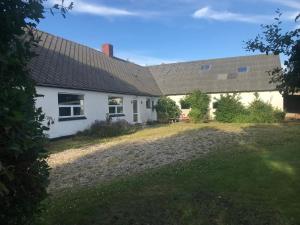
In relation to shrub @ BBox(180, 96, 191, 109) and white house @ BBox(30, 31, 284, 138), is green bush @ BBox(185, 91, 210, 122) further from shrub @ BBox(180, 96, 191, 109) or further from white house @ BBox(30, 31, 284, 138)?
white house @ BBox(30, 31, 284, 138)

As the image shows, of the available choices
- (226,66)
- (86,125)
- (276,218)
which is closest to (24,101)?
(276,218)

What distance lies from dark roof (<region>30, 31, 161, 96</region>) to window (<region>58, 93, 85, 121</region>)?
0.66 meters

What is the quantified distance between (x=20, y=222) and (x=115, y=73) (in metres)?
26.8

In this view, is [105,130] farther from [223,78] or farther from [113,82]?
[223,78]

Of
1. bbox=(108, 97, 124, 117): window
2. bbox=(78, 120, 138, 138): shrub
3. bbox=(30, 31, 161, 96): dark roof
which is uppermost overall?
A: bbox=(30, 31, 161, 96): dark roof

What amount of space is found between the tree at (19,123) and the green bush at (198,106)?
2796cm

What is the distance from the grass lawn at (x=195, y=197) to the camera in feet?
20.1

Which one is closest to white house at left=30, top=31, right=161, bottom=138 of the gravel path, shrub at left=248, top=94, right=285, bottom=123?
the gravel path

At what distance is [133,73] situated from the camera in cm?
3566

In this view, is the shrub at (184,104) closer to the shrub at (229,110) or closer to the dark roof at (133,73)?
the dark roof at (133,73)

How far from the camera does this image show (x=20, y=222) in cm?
367

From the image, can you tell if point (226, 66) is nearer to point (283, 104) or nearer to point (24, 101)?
point (283, 104)

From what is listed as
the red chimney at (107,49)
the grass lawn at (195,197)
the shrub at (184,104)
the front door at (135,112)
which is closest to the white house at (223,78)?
the shrub at (184,104)

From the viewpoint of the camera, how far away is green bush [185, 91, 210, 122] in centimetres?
3157
